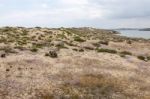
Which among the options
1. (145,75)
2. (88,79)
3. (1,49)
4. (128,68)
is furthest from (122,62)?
(1,49)

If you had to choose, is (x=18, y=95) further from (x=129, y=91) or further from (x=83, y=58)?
(x=83, y=58)

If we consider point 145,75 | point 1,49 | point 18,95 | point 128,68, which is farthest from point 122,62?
point 18,95

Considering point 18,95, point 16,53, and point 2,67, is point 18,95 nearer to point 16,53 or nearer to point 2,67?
point 2,67

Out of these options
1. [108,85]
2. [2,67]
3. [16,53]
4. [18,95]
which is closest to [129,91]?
[108,85]

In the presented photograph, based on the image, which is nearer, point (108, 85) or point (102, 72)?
point (108, 85)

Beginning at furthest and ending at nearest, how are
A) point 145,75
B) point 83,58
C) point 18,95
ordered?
point 83,58 → point 145,75 → point 18,95

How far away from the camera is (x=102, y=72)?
36.5m

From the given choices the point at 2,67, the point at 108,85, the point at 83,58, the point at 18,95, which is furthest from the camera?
the point at 83,58

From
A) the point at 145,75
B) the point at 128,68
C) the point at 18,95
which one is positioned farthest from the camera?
the point at 128,68

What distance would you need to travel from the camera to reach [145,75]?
38.2m

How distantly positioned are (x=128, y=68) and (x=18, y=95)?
59.7 feet

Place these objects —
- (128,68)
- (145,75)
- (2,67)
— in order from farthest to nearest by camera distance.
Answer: (128,68)
(145,75)
(2,67)

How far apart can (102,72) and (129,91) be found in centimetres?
650

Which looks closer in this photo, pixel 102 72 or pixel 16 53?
pixel 102 72
